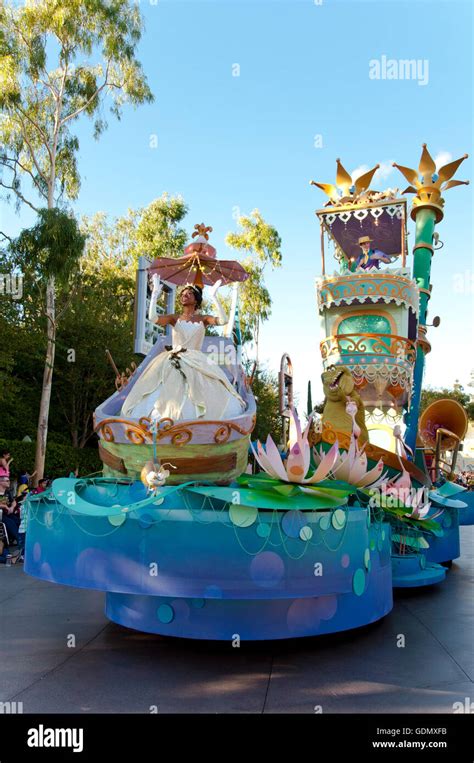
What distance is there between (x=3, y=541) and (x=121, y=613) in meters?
6.23

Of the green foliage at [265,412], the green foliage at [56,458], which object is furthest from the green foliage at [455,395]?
the green foliage at [56,458]

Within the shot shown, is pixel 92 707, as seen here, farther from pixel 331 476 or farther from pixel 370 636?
pixel 331 476

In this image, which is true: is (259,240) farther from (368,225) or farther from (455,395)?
(455,395)

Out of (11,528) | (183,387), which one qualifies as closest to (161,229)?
(11,528)

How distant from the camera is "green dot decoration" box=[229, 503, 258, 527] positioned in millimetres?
4473

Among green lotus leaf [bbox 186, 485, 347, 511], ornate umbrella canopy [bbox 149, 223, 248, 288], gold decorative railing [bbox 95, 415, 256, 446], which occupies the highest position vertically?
ornate umbrella canopy [bbox 149, 223, 248, 288]

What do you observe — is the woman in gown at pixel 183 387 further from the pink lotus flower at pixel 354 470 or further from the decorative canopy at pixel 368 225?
the decorative canopy at pixel 368 225

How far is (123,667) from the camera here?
455 cm

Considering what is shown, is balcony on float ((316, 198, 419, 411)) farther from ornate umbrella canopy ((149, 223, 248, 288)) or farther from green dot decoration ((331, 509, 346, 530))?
green dot decoration ((331, 509, 346, 530))

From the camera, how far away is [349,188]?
1320 cm

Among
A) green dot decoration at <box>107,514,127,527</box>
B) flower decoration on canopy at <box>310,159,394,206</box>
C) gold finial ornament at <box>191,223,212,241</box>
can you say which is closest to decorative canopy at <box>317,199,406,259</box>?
flower decoration on canopy at <box>310,159,394,206</box>

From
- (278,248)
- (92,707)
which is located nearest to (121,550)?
(92,707)

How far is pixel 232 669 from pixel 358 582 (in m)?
1.29

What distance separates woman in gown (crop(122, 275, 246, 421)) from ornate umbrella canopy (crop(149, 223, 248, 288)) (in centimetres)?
102
